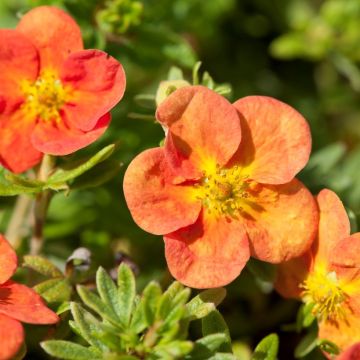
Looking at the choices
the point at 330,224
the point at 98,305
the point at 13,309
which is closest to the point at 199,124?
the point at 330,224

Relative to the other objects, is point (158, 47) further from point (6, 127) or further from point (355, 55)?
point (355, 55)

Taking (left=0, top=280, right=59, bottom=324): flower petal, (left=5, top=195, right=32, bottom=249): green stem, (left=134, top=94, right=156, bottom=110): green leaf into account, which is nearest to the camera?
(left=0, top=280, right=59, bottom=324): flower petal

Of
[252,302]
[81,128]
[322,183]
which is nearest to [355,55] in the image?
[322,183]

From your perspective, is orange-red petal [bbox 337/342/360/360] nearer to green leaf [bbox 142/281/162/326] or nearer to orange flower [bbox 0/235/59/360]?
green leaf [bbox 142/281/162/326]

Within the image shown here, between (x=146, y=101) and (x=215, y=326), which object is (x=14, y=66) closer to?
(x=146, y=101)

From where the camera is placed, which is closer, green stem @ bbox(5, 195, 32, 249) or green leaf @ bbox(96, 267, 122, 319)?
green leaf @ bbox(96, 267, 122, 319)

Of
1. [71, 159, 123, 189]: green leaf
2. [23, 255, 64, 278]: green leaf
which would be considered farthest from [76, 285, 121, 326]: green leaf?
[71, 159, 123, 189]: green leaf

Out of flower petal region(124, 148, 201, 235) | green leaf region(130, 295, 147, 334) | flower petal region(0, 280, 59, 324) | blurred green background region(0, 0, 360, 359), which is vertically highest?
flower petal region(124, 148, 201, 235)
